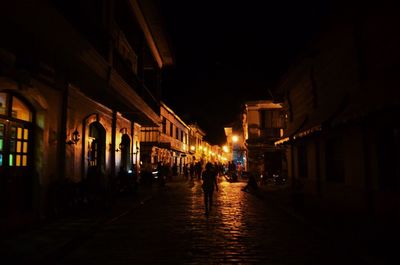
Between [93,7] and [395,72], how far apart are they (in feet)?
31.9

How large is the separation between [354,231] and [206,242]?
11.6 ft

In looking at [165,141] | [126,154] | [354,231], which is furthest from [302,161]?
[165,141]

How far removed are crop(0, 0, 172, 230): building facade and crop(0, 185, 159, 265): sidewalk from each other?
2.33 ft

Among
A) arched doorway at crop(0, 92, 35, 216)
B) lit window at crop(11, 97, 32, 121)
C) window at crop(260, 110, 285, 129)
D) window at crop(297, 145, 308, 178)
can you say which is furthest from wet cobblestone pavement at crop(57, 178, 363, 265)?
window at crop(260, 110, 285, 129)

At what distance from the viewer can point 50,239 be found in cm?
814

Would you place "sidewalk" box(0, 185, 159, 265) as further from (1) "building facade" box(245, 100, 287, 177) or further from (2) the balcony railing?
(1) "building facade" box(245, 100, 287, 177)

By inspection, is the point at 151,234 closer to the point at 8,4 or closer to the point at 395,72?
the point at 8,4

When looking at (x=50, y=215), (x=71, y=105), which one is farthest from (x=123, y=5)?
(x=50, y=215)

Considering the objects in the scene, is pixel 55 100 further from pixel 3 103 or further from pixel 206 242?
pixel 206 242

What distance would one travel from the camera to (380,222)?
395 inches

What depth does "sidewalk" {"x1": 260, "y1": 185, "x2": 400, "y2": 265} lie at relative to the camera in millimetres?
6805

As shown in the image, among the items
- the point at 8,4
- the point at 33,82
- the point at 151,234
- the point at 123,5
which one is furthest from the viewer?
the point at 123,5

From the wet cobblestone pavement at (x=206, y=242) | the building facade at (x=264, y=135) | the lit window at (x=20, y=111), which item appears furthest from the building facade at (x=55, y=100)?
the building facade at (x=264, y=135)

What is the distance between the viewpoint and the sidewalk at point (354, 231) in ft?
22.3
